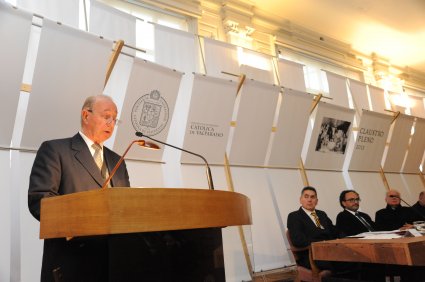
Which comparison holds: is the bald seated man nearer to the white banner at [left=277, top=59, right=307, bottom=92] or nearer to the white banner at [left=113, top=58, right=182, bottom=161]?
the white banner at [left=113, top=58, right=182, bottom=161]

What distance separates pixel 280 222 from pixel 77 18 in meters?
2.91

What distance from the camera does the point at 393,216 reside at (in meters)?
4.35

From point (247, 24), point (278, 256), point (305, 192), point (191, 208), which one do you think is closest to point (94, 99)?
point (191, 208)

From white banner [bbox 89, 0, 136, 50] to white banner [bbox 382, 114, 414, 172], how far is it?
4298 mm

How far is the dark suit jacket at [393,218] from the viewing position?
418 centimetres

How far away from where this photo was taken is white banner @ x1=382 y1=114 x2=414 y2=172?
18.8 feet

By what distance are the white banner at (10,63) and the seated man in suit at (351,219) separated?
308cm

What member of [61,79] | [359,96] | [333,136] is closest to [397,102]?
[359,96]

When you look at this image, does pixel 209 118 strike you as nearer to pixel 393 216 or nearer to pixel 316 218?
pixel 316 218

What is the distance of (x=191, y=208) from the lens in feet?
3.71

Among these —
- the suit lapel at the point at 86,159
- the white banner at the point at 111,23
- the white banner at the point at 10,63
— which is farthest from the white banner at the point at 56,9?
the suit lapel at the point at 86,159

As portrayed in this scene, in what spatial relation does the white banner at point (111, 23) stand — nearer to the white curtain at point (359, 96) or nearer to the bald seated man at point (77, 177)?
the bald seated man at point (77, 177)

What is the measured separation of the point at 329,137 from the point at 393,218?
1249mm

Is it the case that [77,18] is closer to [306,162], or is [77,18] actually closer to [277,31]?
[306,162]
